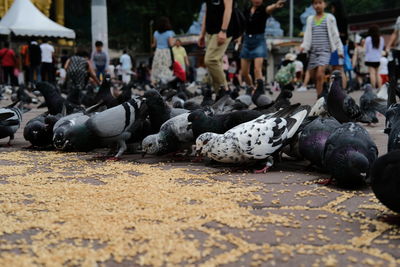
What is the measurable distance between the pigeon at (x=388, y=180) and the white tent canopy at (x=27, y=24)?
18148 millimetres

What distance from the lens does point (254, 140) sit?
384 cm

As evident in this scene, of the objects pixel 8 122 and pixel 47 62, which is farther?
pixel 47 62

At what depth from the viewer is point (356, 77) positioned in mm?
18797

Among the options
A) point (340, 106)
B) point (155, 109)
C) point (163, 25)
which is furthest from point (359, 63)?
point (155, 109)

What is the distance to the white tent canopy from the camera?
1914cm

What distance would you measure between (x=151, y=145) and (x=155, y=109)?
0.49m

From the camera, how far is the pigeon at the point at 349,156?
3201 mm

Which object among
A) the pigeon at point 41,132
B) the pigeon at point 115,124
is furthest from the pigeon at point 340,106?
the pigeon at point 41,132

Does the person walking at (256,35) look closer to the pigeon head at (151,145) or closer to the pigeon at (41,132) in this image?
the pigeon at (41,132)

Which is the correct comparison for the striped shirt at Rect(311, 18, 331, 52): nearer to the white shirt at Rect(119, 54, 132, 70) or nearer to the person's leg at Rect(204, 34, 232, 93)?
the person's leg at Rect(204, 34, 232, 93)

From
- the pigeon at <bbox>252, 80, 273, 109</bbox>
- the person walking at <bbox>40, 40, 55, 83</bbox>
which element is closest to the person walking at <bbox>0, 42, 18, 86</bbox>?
the person walking at <bbox>40, 40, 55, 83</bbox>

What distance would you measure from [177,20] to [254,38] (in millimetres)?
29728

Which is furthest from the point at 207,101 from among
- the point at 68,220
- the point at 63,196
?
the point at 68,220

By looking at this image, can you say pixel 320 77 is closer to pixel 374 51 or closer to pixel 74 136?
pixel 74 136
